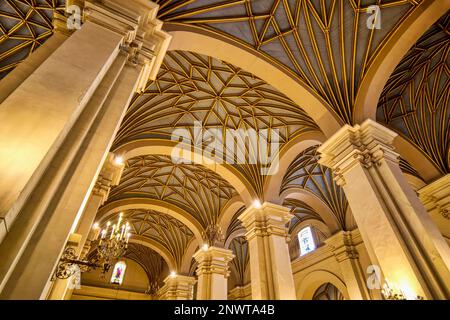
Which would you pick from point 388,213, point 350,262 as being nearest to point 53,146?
point 388,213

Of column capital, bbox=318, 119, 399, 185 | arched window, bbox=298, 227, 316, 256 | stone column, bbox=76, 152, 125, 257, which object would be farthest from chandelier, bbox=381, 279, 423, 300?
arched window, bbox=298, 227, 316, 256

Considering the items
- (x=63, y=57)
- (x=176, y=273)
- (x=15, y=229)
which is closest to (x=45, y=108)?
(x=63, y=57)

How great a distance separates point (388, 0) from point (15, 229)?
8566 mm

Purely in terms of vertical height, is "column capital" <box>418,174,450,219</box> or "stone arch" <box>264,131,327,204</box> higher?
"stone arch" <box>264,131,327,204</box>

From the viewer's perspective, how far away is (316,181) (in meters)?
12.6

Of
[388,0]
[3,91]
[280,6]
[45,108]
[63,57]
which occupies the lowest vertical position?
[45,108]

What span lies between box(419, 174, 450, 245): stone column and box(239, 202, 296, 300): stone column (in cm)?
489

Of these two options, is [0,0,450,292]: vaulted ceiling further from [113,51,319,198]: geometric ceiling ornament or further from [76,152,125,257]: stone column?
[76,152,125,257]: stone column

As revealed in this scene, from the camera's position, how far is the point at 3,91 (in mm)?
2947

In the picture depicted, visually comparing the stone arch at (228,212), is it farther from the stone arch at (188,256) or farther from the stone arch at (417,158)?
the stone arch at (417,158)

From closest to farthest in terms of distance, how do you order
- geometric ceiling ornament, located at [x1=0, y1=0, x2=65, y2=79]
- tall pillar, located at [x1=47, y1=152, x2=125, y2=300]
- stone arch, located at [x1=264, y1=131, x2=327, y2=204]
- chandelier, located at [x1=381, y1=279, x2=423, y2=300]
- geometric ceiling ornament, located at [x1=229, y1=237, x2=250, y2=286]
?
chandelier, located at [x1=381, y1=279, x2=423, y2=300]
tall pillar, located at [x1=47, y1=152, x2=125, y2=300]
geometric ceiling ornament, located at [x1=0, y1=0, x2=65, y2=79]
stone arch, located at [x1=264, y1=131, x2=327, y2=204]
geometric ceiling ornament, located at [x1=229, y1=237, x2=250, y2=286]

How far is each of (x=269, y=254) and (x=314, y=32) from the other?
277 inches

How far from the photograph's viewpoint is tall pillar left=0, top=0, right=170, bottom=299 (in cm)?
199
